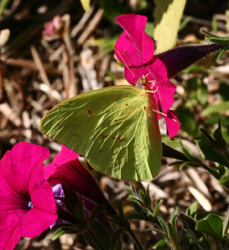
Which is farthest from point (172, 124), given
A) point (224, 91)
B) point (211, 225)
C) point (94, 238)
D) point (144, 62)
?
point (224, 91)

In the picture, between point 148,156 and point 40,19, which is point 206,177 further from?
point 40,19

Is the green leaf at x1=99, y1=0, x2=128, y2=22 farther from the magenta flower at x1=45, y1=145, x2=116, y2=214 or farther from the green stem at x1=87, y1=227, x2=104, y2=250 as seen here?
the green stem at x1=87, y1=227, x2=104, y2=250

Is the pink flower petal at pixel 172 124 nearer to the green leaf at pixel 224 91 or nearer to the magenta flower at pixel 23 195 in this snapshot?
the magenta flower at pixel 23 195

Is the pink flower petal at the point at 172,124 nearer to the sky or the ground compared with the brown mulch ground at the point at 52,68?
nearer to the sky

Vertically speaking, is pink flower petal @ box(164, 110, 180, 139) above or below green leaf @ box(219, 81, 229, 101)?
above

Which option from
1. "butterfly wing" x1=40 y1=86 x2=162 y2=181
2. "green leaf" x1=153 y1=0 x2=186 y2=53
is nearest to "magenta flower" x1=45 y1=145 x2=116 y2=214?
"butterfly wing" x1=40 y1=86 x2=162 y2=181

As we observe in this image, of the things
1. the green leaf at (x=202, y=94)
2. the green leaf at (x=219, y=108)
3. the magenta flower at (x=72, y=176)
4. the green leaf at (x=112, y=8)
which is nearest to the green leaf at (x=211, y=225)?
the magenta flower at (x=72, y=176)
